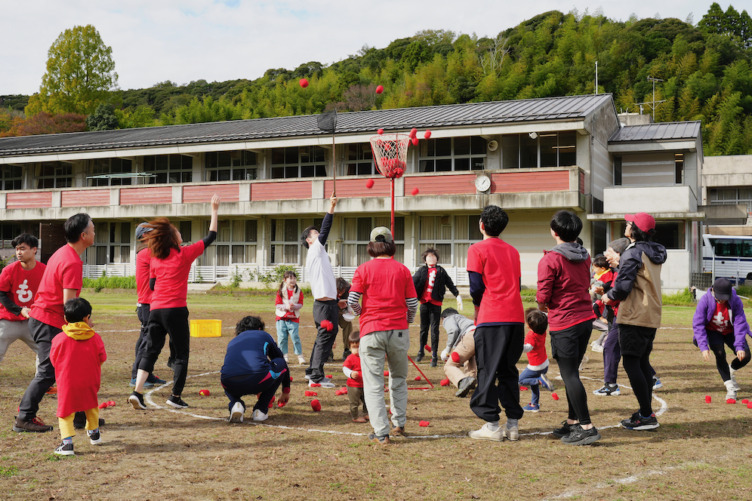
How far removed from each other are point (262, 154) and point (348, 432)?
27.2 m

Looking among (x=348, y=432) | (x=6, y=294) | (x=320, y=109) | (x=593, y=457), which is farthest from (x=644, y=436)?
(x=320, y=109)

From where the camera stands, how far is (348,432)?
6.51m

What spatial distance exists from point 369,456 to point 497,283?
6.11 feet

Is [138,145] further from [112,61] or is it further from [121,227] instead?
[112,61]

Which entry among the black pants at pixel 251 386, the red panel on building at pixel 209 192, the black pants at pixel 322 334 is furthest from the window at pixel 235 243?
the black pants at pixel 251 386

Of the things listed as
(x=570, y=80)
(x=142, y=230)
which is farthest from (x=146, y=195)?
(x=570, y=80)

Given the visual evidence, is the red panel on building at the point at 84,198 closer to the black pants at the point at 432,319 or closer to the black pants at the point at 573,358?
the black pants at the point at 432,319

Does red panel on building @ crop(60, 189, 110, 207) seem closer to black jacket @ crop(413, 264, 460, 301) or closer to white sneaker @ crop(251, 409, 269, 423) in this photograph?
black jacket @ crop(413, 264, 460, 301)

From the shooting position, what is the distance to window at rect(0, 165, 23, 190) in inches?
1511

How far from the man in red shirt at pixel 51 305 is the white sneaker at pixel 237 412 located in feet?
5.40

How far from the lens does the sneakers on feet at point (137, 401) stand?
719 centimetres

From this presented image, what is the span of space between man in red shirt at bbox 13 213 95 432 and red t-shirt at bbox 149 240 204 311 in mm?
837

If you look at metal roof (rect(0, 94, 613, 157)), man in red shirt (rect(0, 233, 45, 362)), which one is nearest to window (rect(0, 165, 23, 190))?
metal roof (rect(0, 94, 613, 157))

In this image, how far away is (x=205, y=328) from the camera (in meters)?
14.8
